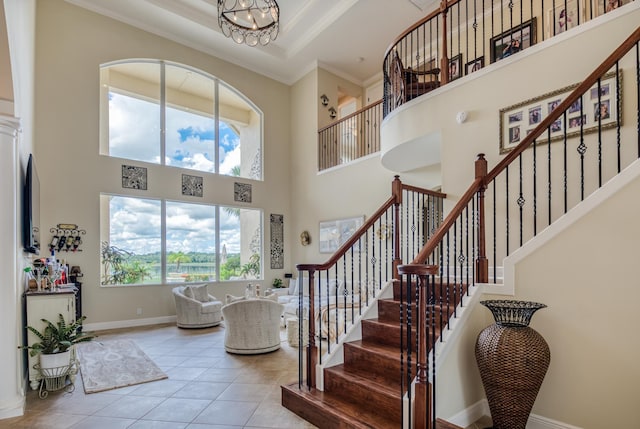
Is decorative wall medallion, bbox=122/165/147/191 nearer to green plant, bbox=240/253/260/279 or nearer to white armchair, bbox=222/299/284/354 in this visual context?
A: green plant, bbox=240/253/260/279

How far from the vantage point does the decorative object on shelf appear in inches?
254

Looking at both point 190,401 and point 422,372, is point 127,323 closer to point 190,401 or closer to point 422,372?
point 190,401

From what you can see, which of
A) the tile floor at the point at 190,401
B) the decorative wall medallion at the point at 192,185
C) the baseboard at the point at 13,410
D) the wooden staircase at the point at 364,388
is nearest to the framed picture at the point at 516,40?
the wooden staircase at the point at 364,388

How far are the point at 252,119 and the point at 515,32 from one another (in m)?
6.25

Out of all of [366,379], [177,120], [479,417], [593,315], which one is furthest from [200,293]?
[593,315]

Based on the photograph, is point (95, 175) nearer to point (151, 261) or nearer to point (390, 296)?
point (151, 261)

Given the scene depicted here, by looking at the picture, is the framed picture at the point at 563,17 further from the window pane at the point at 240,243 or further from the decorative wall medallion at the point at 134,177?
the decorative wall medallion at the point at 134,177

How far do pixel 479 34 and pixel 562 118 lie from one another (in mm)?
4677

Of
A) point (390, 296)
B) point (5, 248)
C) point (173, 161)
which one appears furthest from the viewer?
point (173, 161)

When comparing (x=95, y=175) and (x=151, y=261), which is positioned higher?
(x=95, y=175)

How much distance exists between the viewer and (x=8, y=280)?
126 inches

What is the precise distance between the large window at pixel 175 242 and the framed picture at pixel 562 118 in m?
6.60

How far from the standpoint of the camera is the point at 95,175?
23.1 feet

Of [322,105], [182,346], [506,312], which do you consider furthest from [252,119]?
[506,312]
